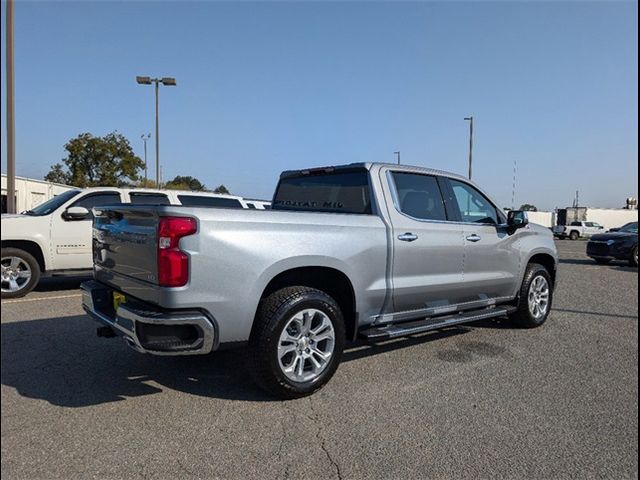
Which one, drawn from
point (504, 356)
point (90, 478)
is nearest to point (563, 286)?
point (504, 356)

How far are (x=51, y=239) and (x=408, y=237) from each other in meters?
6.10

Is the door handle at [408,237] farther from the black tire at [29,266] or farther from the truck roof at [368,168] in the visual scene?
the black tire at [29,266]

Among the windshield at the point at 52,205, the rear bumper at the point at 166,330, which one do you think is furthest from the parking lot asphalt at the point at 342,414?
the windshield at the point at 52,205

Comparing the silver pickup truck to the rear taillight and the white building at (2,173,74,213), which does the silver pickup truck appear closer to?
the rear taillight

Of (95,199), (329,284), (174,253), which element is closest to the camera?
(174,253)

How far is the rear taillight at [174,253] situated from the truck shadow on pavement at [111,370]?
107 centimetres

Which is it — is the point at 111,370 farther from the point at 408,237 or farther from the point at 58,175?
the point at 58,175

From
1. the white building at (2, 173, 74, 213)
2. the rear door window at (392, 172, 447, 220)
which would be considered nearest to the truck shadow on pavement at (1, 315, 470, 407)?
the rear door window at (392, 172, 447, 220)

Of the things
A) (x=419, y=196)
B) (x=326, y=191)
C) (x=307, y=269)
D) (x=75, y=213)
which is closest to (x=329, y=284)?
(x=307, y=269)

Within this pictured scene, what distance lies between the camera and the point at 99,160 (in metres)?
33.0

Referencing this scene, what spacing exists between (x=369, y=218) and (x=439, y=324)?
1.30 metres

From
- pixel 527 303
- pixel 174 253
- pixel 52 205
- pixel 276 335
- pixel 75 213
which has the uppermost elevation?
pixel 52 205

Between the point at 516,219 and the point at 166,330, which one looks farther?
the point at 516,219

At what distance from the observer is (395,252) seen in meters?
4.21
